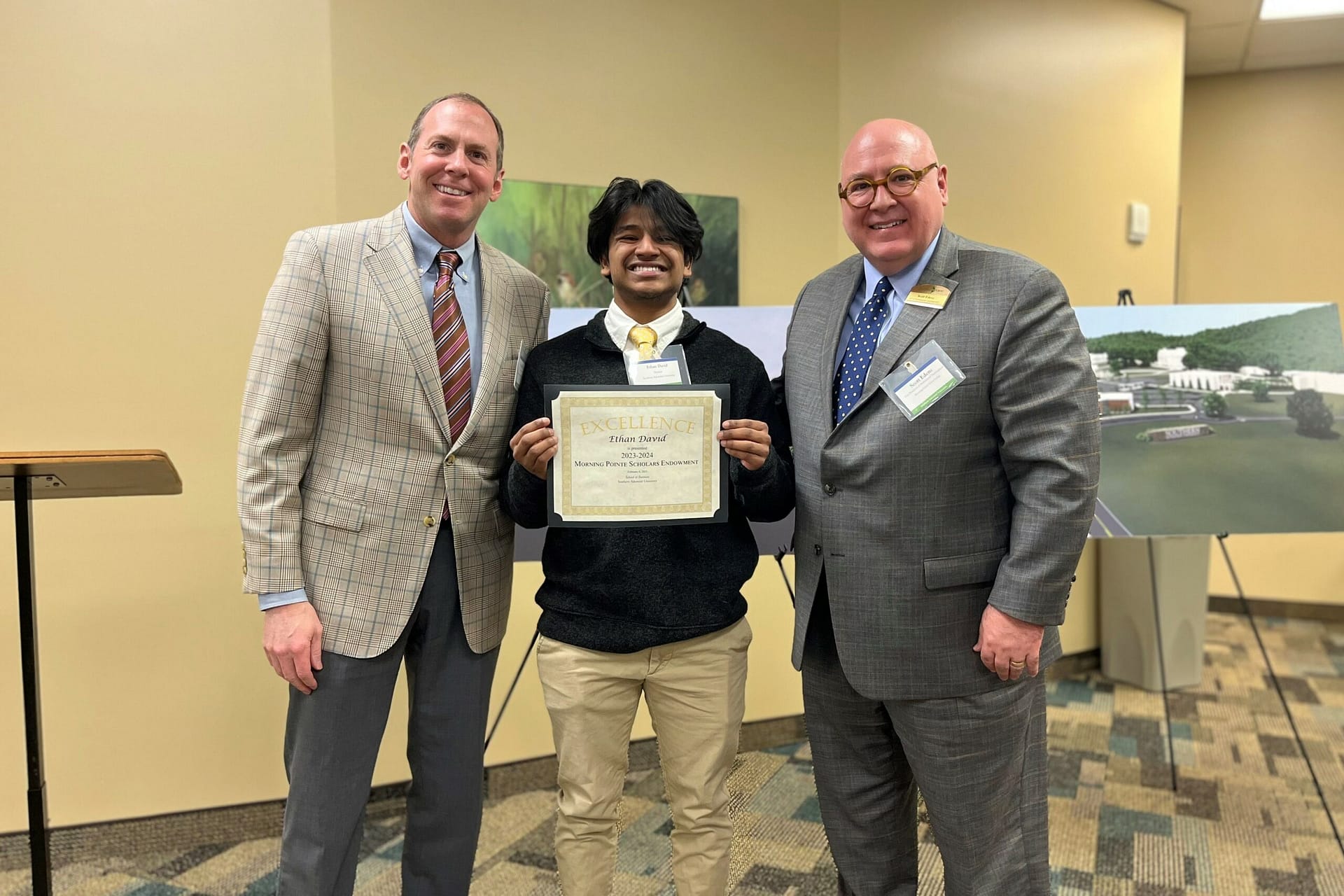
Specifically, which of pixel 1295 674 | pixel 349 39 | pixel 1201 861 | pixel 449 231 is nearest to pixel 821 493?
pixel 449 231

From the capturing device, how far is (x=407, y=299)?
1809 millimetres

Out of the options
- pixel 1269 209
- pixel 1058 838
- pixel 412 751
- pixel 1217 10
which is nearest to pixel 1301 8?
pixel 1217 10

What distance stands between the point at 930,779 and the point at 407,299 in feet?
4.41

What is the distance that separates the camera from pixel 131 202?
9.00ft

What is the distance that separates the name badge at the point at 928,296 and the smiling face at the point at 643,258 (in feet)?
1.47

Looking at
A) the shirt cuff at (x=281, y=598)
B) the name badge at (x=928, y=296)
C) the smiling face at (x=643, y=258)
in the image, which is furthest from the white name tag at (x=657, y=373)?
the shirt cuff at (x=281, y=598)

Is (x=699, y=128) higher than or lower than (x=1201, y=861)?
higher

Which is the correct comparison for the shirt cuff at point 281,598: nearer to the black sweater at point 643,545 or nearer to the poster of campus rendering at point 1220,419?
the black sweater at point 643,545

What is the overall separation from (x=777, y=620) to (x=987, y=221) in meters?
1.96

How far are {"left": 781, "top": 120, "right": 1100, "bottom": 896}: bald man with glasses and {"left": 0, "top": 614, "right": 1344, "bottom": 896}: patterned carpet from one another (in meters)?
0.45

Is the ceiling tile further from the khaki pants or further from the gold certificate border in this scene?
the khaki pants

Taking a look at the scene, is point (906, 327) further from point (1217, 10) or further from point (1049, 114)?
point (1217, 10)

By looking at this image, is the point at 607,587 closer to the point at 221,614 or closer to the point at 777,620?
the point at 221,614

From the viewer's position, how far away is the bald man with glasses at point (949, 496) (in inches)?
65.4
